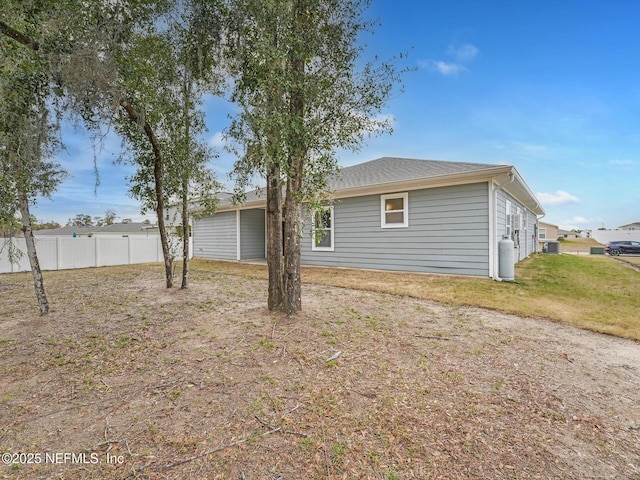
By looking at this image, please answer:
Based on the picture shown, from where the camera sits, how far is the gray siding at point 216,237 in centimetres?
1431

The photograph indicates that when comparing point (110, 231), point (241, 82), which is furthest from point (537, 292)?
point (110, 231)

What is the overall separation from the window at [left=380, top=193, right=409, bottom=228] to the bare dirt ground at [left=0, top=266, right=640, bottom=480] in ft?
15.5

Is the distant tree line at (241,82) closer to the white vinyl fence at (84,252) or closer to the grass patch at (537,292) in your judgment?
the grass patch at (537,292)

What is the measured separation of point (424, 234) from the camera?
8.51 metres

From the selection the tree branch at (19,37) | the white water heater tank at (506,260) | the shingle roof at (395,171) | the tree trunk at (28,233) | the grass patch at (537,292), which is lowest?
the grass patch at (537,292)

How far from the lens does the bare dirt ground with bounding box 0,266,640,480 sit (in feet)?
5.90

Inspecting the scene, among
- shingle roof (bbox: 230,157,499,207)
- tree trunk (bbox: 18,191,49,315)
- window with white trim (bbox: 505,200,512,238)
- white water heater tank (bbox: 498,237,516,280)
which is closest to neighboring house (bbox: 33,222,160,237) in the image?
shingle roof (bbox: 230,157,499,207)

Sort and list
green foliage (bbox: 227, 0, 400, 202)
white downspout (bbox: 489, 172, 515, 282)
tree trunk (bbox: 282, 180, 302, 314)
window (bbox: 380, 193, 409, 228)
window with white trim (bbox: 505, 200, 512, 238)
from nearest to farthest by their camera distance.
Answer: green foliage (bbox: 227, 0, 400, 202) → tree trunk (bbox: 282, 180, 302, 314) → white downspout (bbox: 489, 172, 515, 282) → window (bbox: 380, 193, 409, 228) → window with white trim (bbox: 505, 200, 512, 238)

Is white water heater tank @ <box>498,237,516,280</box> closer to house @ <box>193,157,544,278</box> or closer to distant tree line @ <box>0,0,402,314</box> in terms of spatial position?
house @ <box>193,157,544,278</box>

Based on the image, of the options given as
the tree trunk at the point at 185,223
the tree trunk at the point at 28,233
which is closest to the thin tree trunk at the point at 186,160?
the tree trunk at the point at 185,223

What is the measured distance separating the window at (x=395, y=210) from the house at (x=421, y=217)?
0.10 feet

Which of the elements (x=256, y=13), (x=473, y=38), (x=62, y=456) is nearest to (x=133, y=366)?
(x=62, y=456)

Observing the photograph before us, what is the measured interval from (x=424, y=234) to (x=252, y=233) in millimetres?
8585

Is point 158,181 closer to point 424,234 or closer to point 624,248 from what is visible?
point 424,234
